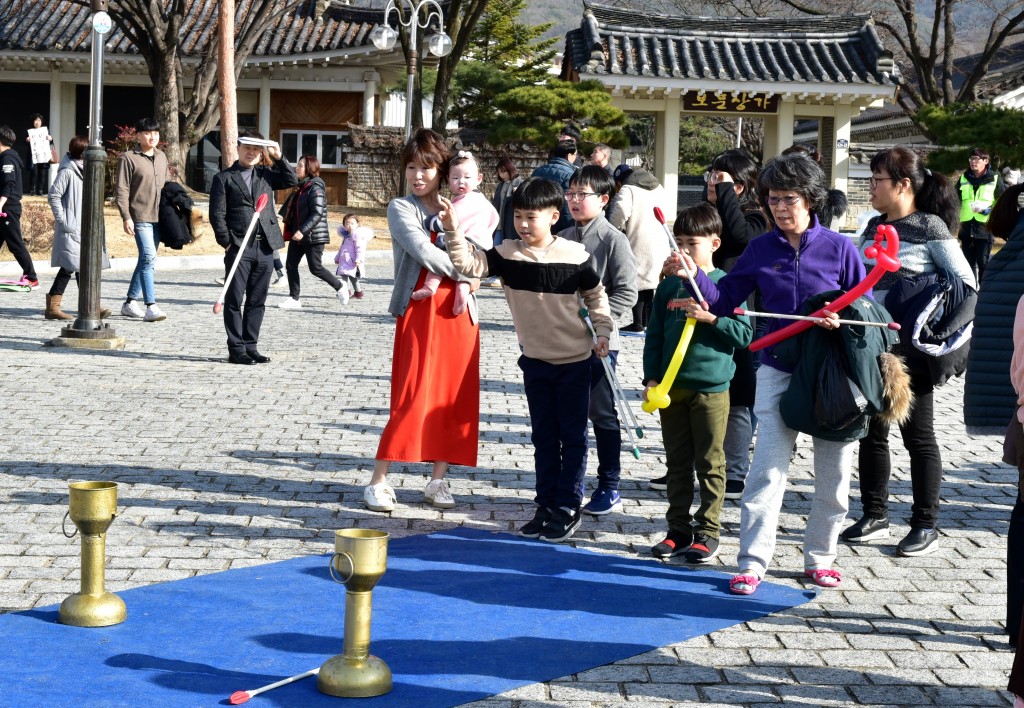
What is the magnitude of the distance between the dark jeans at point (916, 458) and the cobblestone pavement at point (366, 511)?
0.64 ft

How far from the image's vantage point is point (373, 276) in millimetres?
20938

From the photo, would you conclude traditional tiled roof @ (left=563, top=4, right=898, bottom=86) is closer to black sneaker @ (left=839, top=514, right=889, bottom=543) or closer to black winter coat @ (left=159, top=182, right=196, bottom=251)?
black winter coat @ (left=159, top=182, right=196, bottom=251)

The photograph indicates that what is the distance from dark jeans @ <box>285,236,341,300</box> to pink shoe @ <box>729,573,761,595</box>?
10027 mm

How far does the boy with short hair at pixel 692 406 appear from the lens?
5633 mm

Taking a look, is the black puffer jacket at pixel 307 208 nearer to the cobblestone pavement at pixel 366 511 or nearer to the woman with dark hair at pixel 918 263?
the cobblestone pavement at pixel 366 511

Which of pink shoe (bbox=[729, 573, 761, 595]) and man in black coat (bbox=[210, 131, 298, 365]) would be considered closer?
pink shoe (bbox=[729, 573, 761, 595])

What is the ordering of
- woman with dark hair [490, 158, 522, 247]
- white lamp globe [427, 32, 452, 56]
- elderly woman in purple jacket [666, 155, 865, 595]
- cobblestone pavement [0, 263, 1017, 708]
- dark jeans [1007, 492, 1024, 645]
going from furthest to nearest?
1. white lamp globe [427, 32, 452, 56]
2. woman with dark hair [490, 158, 522, 247]
3. elderly woman in purple jacket [666, 155, 865, 595]
4. dark jeans [1007, 492, 1024, 645]
5. cobblestone pavement [0, 263, 1017, 708]

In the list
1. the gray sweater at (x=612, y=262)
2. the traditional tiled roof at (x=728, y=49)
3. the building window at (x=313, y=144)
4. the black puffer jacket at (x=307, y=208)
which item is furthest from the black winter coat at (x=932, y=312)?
the building window at (x=313, y=144)

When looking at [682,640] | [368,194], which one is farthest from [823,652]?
[368,194]

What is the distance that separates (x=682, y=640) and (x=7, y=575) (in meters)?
2.71

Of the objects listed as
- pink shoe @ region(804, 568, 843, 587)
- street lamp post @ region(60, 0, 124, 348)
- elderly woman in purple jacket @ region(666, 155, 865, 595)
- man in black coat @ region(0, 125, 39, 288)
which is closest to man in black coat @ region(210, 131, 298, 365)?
street lamp post @ region(60, 0, 124, 348)

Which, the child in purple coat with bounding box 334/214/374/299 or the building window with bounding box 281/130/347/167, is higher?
the building window with bounding box 281/130/347/167

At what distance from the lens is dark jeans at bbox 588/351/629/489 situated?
645 cm

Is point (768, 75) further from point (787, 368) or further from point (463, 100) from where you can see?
point (787, 368)
